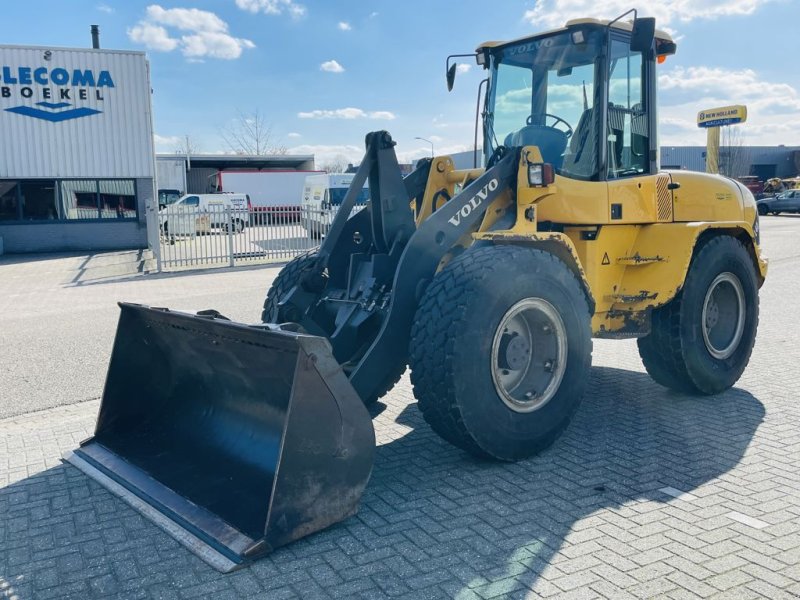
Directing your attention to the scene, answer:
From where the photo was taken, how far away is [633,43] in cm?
490

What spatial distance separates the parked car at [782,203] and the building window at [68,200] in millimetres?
29019

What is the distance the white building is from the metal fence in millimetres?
3491

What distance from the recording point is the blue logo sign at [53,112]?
20.2 metres

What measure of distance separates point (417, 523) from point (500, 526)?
434 mm

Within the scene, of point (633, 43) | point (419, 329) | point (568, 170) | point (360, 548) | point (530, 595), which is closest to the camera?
point (530, 595)

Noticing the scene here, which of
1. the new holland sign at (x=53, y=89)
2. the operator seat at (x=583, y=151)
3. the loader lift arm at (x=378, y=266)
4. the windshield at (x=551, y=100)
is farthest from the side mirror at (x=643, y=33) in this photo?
the new holland sign at (x=53, y=89)

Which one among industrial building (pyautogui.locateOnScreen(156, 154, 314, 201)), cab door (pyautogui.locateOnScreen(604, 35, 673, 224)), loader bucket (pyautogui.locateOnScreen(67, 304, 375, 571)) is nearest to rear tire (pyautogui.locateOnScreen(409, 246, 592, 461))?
loader bucket (pyautogui.locateOnScreen(67, 304, 375, 571))

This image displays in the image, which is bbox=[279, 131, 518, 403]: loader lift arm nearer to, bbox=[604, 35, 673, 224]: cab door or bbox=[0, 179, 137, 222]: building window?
bbox=[604, 35, 673, 224]: cab door

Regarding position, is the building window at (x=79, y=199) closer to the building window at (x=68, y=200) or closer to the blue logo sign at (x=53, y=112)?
the building window at (x=68, y=200)

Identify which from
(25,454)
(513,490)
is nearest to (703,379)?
(513,490)

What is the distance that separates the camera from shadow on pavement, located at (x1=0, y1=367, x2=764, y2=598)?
3.21 metres

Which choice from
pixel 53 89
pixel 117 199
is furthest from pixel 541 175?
pixel 53 89

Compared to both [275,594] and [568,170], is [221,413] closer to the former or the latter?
[275,594]

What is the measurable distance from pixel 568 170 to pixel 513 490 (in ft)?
8.37
